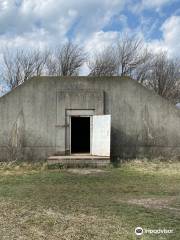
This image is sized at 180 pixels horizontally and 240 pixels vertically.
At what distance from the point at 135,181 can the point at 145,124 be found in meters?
4.86

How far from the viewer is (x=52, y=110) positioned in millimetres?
13922

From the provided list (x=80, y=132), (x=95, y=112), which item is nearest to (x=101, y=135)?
(x=95, y=112)

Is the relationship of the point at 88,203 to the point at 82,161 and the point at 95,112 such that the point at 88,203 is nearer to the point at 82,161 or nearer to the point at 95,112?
the point at 82,161

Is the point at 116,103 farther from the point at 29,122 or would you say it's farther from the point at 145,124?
the point at 29,122

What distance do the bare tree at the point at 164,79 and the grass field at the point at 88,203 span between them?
76.9ft

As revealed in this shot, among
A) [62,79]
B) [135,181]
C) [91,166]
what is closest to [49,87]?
[62,79]

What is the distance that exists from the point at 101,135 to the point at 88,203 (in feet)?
21.0

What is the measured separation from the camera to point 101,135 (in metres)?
13.3

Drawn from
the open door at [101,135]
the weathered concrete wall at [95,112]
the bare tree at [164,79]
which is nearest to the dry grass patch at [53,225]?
the open door at [101,135]

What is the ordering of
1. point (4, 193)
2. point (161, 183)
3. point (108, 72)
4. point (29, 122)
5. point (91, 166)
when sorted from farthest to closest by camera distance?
point (108, 72) → point (29, 122) → point (91, 166) → point (161, 183) → point (4, 193)

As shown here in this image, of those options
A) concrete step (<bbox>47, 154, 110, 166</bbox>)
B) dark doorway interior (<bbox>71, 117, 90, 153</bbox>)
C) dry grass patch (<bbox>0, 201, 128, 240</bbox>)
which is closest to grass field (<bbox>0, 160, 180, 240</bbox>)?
dry grass patch (<bbox>0, 201, 128, 240</bbox>)

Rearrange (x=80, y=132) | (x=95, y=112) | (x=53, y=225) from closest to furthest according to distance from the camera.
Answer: (x=53, y=225) < (x=95, y=112) < (x=80, y=132)

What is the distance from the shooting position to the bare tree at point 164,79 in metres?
34.2

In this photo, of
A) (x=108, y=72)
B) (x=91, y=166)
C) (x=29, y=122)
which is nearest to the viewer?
(x=91, y=166)
